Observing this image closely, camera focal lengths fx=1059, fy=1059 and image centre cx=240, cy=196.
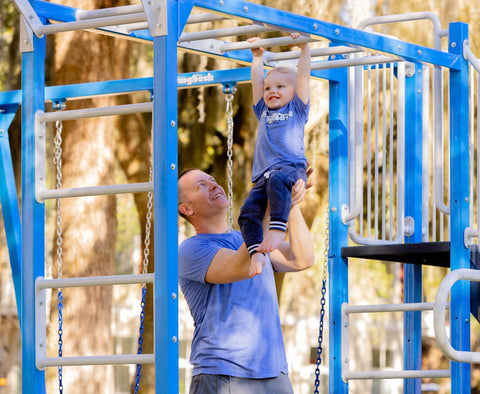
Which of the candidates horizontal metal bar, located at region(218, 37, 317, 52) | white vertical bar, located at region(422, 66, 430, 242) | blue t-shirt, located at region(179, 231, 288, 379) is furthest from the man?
white vertical bar, located at region(422, 66, 430, 242)

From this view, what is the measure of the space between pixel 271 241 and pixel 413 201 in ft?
6.12

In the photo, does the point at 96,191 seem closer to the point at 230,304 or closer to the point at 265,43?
the point at 230,304

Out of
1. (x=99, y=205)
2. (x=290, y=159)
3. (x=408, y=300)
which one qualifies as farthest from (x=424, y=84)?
(x=99, y=205)

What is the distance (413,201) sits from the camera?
6215 mm

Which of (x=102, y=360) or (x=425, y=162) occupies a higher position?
(x=425, y=162)

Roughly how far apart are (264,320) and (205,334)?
0.28 meters

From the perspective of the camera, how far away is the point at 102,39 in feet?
34.2

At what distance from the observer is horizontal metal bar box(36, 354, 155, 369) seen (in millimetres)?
4219

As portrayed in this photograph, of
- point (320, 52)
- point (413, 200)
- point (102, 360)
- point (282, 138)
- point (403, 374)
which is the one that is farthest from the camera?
point (413, 200)

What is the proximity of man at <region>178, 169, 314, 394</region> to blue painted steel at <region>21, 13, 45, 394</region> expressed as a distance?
28.8 inches

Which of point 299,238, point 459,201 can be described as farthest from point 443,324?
point 459,201

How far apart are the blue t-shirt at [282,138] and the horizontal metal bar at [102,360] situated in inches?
42.7

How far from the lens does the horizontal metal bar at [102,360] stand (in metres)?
4.22

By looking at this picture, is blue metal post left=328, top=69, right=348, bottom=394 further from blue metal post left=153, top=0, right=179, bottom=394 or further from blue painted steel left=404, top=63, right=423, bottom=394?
blue metal post left=153, top=0, right=179, bottom=394
